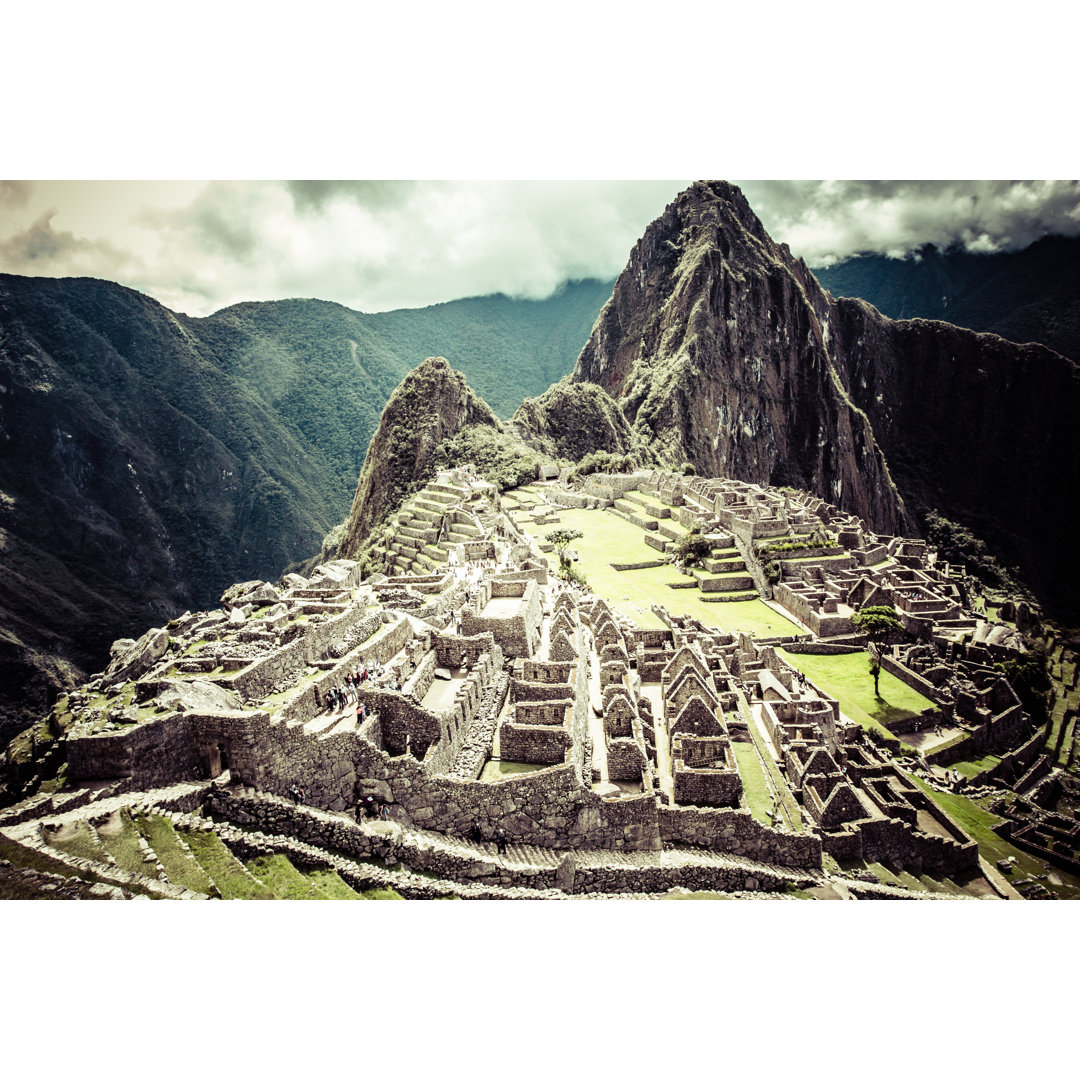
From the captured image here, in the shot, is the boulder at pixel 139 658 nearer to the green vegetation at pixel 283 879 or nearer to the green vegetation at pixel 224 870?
the green vegetation at pixel 224 870

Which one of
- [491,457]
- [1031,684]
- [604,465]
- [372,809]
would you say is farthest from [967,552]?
[372,809]

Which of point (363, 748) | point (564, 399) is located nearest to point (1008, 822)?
point (363, 748)

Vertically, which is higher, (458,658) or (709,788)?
(458,658)

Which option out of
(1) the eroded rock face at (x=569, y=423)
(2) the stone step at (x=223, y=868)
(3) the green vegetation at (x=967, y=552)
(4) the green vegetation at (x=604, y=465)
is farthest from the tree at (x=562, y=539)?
(1) the eroded rock face at (x=569, y=423)

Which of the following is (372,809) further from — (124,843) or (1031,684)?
(1031,684)

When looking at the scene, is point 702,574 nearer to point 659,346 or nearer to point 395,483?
point 395,483
